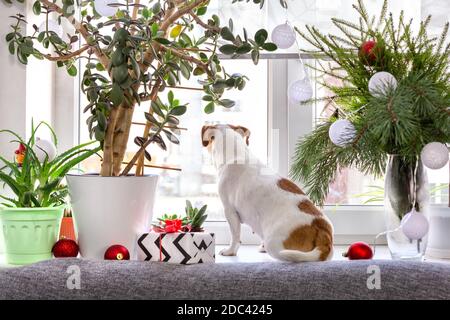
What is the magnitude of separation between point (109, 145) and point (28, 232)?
27cm

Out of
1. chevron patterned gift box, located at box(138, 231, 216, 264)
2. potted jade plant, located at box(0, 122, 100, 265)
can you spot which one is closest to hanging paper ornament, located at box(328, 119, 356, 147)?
chevron patterned gift box, located at box(138, 231, 216, 264)

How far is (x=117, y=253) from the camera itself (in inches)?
50.2

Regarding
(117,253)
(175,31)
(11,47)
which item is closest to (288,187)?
(117,253)

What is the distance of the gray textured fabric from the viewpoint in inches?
42.6

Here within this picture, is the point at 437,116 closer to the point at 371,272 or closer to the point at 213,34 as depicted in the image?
the point at 371,272

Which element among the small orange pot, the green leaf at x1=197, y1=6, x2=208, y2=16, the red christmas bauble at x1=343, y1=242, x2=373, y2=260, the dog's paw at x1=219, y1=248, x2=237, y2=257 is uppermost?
the green leaf at x1=197, y1=6, x2=208, y2=16

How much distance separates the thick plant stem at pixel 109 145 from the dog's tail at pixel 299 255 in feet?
1.43

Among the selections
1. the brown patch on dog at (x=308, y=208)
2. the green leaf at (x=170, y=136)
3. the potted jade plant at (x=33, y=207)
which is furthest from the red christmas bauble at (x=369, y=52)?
the potted jade plant at (x=33, y=207)

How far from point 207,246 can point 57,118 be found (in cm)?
73

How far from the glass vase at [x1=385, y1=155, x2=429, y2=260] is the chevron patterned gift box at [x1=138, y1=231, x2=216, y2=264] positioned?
0.45 metres

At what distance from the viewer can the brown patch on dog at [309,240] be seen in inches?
49.1

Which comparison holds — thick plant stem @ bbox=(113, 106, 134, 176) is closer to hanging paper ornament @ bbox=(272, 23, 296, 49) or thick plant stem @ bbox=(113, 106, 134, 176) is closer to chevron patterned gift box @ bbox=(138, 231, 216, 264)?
chevron patterned gift box @ bbox=(138, 231, 216, 264)

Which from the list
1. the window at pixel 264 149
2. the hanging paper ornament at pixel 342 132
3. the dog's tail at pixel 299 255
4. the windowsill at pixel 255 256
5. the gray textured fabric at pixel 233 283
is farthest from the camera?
the window at pixel 264 149

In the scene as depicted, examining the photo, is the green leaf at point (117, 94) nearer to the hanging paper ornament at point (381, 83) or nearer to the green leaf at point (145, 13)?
the green leaf at point (145, 13)
